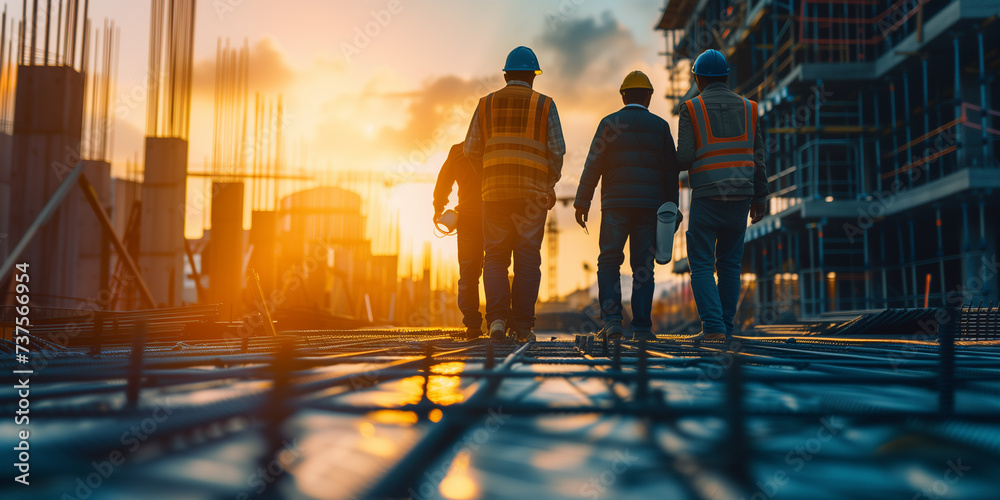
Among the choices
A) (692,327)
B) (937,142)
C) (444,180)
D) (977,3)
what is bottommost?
(692,327)

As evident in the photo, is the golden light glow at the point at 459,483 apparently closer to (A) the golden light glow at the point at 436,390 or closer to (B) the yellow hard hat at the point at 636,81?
(A) the golden light glow at the point at 436,390

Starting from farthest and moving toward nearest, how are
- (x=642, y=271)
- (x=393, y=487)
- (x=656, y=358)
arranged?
1. (x=642, y=271)
2. (x=656, y=358)
3. (x=393, y=487)

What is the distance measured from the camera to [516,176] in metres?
4.44

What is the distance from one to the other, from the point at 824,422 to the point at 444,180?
434cm

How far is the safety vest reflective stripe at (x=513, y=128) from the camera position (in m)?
4.46

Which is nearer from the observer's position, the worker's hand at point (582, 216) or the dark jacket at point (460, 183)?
the worker's hand at point (582, 216)

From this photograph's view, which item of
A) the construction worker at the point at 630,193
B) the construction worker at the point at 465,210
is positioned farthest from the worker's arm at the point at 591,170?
the construction worker at the point at 465,210

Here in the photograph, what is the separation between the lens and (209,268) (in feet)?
35.8

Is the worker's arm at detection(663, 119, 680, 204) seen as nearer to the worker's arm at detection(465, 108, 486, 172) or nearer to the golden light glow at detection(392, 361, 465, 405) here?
the worker's arm at detection(465, 108, 486, 172)

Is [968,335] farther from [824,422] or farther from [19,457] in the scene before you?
[19,457]

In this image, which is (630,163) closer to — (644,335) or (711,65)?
(711,65)

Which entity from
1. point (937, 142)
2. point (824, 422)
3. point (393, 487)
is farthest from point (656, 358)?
point (937, 142)

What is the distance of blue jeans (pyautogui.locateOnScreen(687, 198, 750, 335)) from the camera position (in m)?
4.35

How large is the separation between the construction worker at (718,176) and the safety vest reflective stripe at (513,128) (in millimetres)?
879
